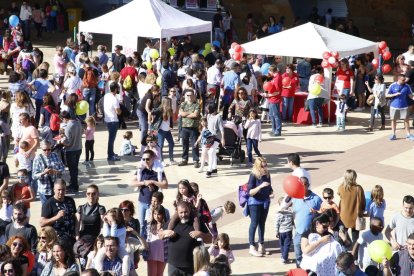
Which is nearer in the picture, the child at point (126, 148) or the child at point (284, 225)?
the child at point (284, 225)

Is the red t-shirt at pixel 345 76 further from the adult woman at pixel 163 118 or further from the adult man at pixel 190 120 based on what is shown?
the adult woman at pixel 163 118

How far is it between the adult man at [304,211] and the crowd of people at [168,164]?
0.06 feet

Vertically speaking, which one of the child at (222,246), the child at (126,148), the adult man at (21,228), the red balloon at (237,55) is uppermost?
the red balloon at (237,55)

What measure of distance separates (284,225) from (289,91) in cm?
841

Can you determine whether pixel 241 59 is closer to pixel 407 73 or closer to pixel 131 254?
pixel 407 73

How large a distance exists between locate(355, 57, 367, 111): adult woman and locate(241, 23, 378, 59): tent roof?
601 millimetres

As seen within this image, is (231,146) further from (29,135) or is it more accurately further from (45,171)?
(45,171)

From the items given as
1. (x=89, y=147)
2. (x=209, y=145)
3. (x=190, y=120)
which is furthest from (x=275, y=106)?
(x=89, y=147)

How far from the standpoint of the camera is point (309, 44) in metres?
19.9

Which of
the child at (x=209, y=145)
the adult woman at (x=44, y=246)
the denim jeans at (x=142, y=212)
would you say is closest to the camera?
the adult woman at (x=44, y=246)

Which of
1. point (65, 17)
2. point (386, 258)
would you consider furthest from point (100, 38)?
point (386, 258)

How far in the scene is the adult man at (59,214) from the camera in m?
10.3

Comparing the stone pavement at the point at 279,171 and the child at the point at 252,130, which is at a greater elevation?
the child at the point at 252,130

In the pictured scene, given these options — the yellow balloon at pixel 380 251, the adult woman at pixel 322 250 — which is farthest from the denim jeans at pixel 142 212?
the yellow balloon at pixel 380 251
